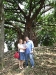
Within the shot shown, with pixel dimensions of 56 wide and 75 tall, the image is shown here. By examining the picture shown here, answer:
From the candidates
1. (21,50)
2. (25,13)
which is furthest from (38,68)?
(25,13)

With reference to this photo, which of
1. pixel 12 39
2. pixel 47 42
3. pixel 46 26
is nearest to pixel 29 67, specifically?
pixel 46 26

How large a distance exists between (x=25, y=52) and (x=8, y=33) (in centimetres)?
1512

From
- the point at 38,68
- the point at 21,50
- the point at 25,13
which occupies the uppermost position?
the point at 25,13

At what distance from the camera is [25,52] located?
10.1m

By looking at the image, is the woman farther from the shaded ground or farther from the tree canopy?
the tree canopy

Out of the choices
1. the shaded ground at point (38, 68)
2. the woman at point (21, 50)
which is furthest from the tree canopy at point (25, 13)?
the woman at point (21, 50)

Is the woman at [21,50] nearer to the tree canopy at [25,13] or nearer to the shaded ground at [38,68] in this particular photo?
the shaded ground at [38,68]

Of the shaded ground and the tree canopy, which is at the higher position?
the tree canopy

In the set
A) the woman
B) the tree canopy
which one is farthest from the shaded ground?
the tree canopy

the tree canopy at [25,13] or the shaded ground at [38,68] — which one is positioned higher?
the tree canopy at [25,13]

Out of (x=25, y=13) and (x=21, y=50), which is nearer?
(x=21, y=50)

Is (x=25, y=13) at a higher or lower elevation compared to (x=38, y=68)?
higher

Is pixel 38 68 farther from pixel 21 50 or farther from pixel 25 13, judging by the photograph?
pixel 25 13

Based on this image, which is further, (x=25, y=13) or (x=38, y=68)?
(x=25, y=13)
